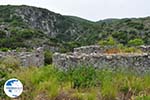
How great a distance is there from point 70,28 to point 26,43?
33771mm

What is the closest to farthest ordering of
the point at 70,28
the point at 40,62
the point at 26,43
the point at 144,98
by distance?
the point at 144,98 < the point at 40,62 < the point at 26,43 < the point at 70,28

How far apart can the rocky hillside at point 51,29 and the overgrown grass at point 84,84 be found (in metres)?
40.9

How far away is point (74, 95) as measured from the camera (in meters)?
10.6

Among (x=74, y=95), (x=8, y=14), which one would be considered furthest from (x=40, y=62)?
(x=8, y=14)

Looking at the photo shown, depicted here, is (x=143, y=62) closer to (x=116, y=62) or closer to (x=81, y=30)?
(x=116, y=62)

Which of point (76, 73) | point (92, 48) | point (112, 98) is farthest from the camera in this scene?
point (92, 48)

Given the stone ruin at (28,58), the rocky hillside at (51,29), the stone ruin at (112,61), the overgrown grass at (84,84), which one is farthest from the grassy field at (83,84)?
the rocky hillside at (51,29)

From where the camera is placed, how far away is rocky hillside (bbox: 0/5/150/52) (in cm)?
5841

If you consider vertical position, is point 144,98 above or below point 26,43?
above

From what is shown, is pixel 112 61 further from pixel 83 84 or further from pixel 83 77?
pixel 83 84

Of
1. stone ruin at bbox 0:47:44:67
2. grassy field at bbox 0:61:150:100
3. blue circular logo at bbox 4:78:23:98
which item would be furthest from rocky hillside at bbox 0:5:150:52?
blue circular logo at bbox 4:78:23:98

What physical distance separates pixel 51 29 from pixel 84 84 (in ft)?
251

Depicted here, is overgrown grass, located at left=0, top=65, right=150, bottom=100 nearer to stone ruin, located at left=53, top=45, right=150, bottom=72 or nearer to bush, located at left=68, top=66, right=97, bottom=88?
bush, located at left=68, top=66, right=97, bottom=88

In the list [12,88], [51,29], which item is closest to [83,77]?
[12,88]
